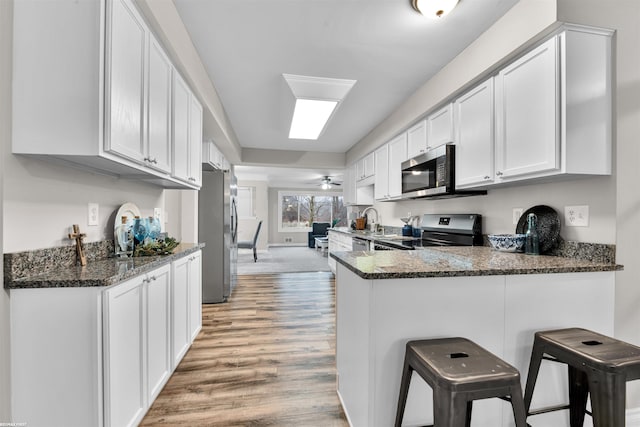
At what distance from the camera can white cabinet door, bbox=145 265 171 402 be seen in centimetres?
155

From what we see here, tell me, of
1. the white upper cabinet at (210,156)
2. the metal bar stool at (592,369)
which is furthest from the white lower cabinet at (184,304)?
the metal bar stool at (592,369)

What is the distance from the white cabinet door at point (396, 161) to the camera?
3389mm

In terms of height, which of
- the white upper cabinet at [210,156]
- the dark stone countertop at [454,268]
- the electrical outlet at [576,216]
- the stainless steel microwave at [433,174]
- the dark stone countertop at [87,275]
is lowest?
the dark stone countertop at [87,275]

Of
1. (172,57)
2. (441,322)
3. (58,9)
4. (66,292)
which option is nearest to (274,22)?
(172,57)

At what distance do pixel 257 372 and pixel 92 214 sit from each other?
1.47m

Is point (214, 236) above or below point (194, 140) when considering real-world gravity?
below

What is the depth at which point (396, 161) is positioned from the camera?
356cm

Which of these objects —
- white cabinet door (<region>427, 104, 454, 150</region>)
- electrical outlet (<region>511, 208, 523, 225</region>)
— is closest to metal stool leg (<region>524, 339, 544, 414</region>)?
electrical outlet (<region>511, 208, 523, 225</region>)

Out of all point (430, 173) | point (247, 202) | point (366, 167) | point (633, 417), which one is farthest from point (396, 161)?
point (247, 202)

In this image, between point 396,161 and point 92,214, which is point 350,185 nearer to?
point 396,161

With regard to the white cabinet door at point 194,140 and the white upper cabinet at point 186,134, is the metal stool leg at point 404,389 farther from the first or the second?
the white cabinet door at point 194,140

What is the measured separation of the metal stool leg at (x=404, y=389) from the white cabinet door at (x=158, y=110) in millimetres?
1643

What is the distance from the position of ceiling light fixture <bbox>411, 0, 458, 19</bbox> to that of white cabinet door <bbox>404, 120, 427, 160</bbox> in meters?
1.26

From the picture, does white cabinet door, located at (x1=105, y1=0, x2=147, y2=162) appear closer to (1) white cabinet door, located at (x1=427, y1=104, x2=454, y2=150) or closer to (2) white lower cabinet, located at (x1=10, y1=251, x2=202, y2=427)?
(2) white lower cabinet, located at (x1=10, y1=251, x2=202, y2=427)
